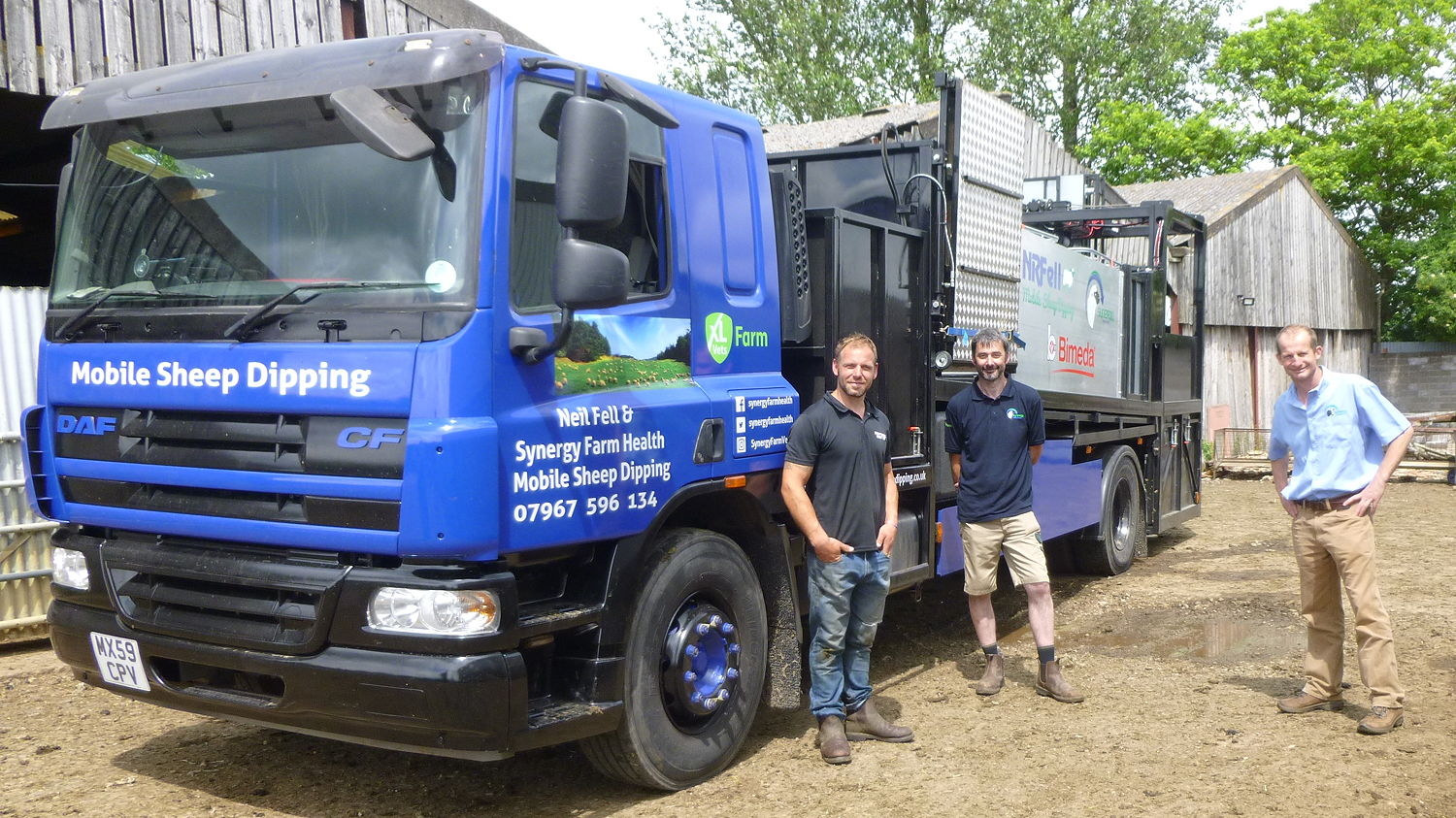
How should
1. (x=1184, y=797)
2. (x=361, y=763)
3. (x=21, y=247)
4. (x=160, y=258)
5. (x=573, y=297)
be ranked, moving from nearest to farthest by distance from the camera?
1. (x=573, y=297)
2. (x=160, y=258)
3. (x=1184, y=797)
4. (x=361, y=763)
5. (x=21, y=247)

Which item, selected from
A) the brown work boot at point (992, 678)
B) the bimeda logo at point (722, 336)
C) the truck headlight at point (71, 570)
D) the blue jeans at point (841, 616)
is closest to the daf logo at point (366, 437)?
the truck headlight at point (71, 570)

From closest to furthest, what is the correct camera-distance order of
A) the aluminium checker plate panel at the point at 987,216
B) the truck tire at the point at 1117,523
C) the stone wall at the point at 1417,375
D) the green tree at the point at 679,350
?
the green tree at the point at 679,350
the aluminium checker plate panel at the point at 987,216
the truck tire at the point at 1117,523
the stone wall at the point at 1417,375

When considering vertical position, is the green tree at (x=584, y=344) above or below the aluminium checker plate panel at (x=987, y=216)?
below

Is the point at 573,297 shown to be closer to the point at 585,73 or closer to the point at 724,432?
the point at 585,73

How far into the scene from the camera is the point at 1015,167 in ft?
22.4

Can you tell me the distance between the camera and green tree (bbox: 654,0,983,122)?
31.7 metres

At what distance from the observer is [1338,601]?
18.5 ft

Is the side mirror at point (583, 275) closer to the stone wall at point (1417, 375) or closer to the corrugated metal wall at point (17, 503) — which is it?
the corrugated metal wall at point (17, 503)

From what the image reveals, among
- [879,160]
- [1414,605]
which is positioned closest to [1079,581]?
[1414,605]

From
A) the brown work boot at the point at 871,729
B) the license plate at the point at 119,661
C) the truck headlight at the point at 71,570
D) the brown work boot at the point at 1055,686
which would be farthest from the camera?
the brown work boot at the point at 1055,686

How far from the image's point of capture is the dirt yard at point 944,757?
176 inches

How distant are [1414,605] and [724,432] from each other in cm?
580

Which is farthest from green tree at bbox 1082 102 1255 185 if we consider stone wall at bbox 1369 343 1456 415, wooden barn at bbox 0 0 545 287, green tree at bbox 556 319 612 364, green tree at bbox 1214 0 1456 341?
green tree at bbox 556 319 612 364

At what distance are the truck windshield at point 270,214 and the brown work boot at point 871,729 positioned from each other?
2700 mm
